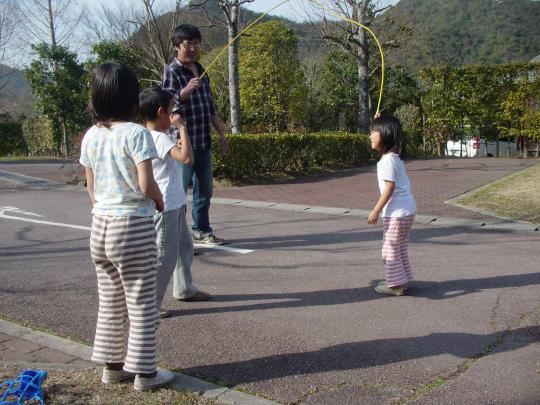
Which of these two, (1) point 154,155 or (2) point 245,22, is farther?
(2) point 245,22

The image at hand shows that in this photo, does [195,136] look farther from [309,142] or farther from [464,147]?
[464,147]

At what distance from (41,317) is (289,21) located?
20841 mm

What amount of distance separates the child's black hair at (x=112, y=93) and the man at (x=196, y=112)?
2.03 meters

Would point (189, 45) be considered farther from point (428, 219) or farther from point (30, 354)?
point (428, 219)

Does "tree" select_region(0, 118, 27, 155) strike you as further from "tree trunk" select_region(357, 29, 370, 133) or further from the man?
the man

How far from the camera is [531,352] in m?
3.22

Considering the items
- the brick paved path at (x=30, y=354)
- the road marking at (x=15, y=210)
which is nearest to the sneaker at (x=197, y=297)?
the brick paved path at (x=30, y=354)

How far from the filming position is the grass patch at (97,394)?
262 cm

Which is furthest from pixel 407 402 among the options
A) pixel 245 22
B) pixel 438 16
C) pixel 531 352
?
pixel 438 16

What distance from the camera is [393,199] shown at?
4281mm

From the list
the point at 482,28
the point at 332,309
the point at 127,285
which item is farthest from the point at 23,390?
the point at 482,28

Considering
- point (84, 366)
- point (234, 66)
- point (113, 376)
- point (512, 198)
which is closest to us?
point (113, 376)

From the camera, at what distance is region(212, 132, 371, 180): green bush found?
38.7 ft

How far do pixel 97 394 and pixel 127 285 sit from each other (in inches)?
21.6
